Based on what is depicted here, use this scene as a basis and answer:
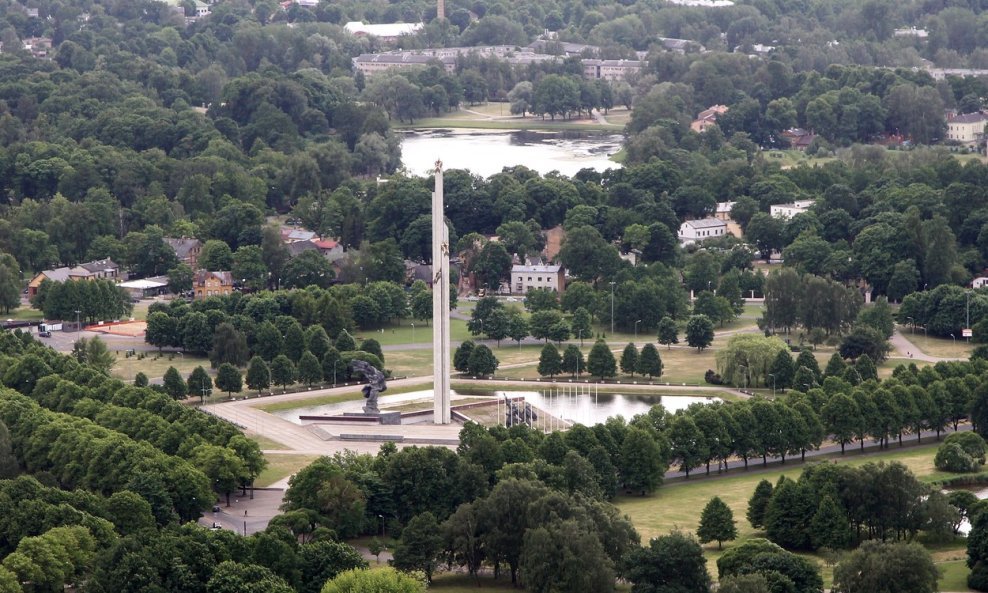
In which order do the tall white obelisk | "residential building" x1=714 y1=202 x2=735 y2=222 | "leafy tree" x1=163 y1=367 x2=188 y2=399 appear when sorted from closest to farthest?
1. the tall white obelisk
2. "leafy tree" x1=163 y1=367 x2=188 y2=399
3. "residential building" x1=714 y1=202 x2=735 y2=222

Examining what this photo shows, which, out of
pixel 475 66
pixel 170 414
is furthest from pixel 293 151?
pixel 170 414

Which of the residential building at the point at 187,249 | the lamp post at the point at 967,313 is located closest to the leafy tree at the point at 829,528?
the lamp post at the point at 967,313

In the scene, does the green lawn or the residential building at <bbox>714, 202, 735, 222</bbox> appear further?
the residential building at <bbox>714, 202, 735, 222</bbox>

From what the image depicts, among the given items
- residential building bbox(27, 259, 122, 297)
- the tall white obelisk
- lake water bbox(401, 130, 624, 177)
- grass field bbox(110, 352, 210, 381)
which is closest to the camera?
the tall white obelisk

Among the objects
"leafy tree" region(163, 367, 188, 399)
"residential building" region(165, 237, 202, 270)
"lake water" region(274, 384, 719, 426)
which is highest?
"residential building" region(165, 237, 202, 270)

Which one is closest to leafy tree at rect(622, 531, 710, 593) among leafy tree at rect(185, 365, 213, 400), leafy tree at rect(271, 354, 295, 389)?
leafy tree at rect(185, 365, 213, 400)

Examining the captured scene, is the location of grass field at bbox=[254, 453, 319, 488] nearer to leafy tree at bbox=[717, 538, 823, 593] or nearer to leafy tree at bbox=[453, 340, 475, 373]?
leafy tree at bbox=[453, 340, 475, 373]

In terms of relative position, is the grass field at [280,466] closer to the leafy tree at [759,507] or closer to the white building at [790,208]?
the leafy tree at [759,507]

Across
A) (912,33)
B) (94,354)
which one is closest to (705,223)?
(94,354)
